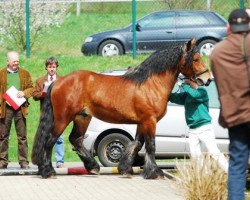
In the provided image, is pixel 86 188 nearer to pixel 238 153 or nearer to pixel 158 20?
pixel 238 153

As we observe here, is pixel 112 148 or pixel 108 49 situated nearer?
pixel 112 148

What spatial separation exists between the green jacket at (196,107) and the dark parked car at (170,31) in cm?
1151

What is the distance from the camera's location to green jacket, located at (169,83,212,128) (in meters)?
15.6

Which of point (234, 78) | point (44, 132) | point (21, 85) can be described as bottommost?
point (44, 132)

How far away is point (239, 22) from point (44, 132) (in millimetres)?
7387

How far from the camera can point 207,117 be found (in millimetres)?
15688

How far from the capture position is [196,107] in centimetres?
1575

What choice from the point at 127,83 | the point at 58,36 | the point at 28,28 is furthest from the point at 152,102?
the point at 58,36

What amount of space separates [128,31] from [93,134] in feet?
31.5

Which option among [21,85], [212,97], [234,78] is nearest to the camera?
[234,78]

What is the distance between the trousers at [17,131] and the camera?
18.2 meters

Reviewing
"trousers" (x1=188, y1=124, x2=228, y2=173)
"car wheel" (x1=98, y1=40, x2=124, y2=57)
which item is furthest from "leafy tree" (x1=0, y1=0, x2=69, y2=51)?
"trousers" (x1=188, y1=124, x2=228, y2=173)

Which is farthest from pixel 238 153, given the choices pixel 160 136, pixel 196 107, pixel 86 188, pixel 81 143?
pixel 160 136

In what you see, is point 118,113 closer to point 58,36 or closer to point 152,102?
point 152,102
